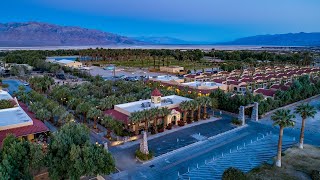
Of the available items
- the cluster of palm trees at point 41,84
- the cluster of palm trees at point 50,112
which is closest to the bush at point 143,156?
the cluster of palm trees at point 50,112

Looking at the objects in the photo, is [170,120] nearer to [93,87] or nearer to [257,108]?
[257,108]

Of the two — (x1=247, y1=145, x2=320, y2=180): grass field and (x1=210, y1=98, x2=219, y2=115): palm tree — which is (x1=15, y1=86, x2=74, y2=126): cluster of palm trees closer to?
(x1=210, y1=98, x2=219, y2=115): palm tree

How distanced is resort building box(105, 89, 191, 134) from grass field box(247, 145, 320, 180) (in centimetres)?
1651

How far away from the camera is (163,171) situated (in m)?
29.8

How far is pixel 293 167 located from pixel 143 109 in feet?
68.3

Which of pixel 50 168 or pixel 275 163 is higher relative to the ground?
pixel 50 168

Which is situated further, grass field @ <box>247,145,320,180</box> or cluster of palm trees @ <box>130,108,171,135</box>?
cluster of palm trees @ <box>130,108,171,135</box>

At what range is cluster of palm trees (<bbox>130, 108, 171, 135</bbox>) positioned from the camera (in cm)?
3762

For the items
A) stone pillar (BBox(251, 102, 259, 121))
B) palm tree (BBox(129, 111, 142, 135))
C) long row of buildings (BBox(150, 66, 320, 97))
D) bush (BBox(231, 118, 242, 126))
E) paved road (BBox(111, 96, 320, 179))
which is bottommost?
paved road (BBox(111, 96, 320, 179))

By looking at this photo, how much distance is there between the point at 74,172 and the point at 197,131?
2196 centimetres

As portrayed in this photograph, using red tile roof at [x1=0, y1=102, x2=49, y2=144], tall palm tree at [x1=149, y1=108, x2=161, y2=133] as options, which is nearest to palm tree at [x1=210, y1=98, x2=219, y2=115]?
tall palm tree at [x1=149, y1=108, x2=161, y2=133]

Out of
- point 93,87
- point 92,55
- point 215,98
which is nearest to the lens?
point 215,98

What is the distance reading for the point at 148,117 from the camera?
38.8m

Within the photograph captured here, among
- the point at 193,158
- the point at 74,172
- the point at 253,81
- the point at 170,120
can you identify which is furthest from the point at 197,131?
the point at 253,81
